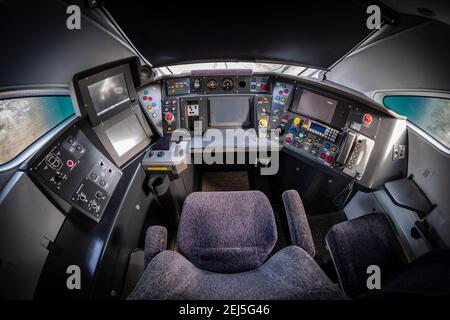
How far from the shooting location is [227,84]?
7.97 feet

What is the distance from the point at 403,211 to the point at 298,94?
1.58 meters

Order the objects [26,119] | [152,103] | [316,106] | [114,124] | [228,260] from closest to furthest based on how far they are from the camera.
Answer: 1. [228,260]
2. [26,119]
3. [114,124]
4. [316,106]
5. [152,103]

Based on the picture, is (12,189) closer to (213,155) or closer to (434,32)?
(213,155)

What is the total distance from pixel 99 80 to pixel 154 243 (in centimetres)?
145

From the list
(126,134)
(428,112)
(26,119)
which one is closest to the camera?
(26,119)

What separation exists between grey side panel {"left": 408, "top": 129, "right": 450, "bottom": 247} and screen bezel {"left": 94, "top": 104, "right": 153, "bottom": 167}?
108 inches

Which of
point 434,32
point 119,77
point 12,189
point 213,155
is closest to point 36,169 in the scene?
point 12,189

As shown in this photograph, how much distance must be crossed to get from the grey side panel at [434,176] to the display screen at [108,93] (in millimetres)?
2859

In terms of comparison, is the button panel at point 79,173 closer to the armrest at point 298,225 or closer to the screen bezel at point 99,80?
the screen bezel at point 99,80

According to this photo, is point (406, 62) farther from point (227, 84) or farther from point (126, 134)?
point (126, 134)

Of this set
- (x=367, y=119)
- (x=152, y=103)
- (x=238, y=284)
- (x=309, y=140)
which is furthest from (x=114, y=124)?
(x=367, y=119)

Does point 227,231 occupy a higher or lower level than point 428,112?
lower

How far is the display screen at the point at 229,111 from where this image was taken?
2484 millimetres

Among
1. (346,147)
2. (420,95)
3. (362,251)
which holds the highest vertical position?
(420,95)
